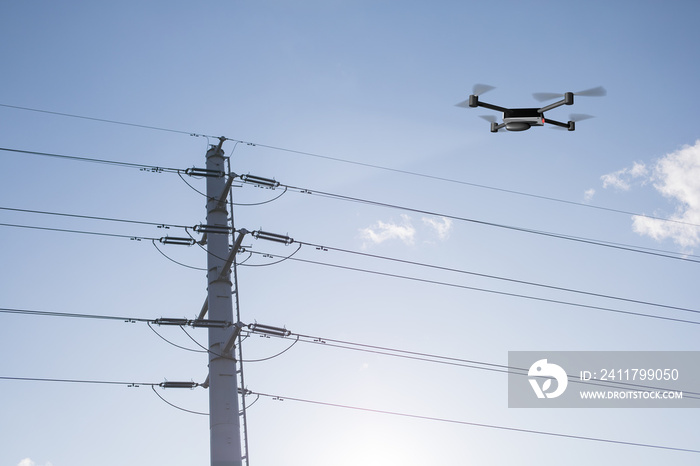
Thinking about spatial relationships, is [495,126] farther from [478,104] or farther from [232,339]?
[232,339]

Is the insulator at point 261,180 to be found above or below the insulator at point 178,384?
above

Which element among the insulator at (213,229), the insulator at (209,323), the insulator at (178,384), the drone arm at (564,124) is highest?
the drone arm at (564,124)

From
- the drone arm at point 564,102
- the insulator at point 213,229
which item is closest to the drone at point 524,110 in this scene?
the drone arm at point 564,102

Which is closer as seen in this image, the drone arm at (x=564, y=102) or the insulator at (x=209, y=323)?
the insulator at (x=209, y=323)

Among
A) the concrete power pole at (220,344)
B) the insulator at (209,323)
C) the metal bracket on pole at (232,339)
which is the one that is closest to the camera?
the concrete power pole at (220,344)

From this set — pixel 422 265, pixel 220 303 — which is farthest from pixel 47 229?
pixel 422 265

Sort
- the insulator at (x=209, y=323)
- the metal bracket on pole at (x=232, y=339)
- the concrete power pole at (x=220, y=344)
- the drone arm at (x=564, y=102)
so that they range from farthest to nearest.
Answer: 1. the drone arm at (x=564, y=102)
2. the insulator at (x=209, y=323)
3. the metal bracket on pole at (x=232, y=339)
4. the concrete power pole at (x=220, y=344)

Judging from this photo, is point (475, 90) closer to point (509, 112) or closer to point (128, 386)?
point (509, 112)

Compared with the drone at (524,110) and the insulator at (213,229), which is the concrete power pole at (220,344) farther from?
the drone at (524,110)

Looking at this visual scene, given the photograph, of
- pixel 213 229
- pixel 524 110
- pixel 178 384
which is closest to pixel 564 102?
pixel 524 110
